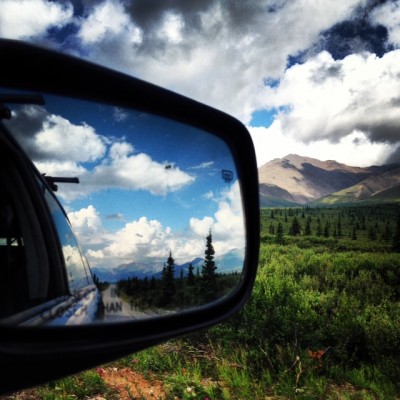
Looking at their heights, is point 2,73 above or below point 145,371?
above

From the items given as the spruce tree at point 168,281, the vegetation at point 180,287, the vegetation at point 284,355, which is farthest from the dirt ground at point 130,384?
the spruce tree at point 168,281

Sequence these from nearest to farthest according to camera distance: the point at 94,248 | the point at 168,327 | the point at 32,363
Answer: the point at 32,363 → the point at 94,248 → the point at 168,327

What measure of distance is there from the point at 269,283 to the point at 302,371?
4533 millimetres

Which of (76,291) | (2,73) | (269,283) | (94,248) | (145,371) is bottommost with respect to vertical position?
(145,371)

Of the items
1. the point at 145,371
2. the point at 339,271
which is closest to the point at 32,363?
the point at 145,371

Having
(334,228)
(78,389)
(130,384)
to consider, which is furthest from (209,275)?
(334,228)

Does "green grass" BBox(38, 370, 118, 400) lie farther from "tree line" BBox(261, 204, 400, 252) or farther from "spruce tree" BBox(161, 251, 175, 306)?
"tree line" BBox(261, 204, 400, 252)

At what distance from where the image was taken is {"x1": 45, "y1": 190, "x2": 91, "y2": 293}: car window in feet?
3.63

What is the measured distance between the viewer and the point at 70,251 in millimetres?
1232

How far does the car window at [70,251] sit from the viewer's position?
1.11 meters

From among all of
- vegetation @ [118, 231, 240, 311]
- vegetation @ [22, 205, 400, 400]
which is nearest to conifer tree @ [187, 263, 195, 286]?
vegetation @ [118, 231, 240, 311]

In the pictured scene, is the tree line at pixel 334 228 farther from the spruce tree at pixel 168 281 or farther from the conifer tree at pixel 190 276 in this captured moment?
the spruce tree at pixel 168 281

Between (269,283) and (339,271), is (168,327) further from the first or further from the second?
(339,271)

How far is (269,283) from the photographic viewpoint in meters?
9.69
